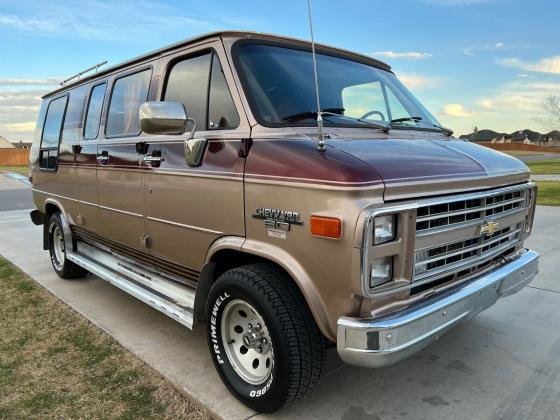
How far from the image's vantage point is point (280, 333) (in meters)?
2.73

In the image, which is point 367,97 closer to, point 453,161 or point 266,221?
point 453,161

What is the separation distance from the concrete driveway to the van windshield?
1.78 meters

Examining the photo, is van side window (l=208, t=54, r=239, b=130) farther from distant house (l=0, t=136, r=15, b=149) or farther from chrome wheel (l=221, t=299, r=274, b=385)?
distant house (l=0, t=136, r=15, b=149)

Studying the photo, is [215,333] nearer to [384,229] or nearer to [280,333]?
[280,333]

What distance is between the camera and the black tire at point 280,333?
2746 mm

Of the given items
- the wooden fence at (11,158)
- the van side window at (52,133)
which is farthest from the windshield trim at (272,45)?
the wooden fence at (11,158)

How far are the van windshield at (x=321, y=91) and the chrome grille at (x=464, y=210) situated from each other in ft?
3.07

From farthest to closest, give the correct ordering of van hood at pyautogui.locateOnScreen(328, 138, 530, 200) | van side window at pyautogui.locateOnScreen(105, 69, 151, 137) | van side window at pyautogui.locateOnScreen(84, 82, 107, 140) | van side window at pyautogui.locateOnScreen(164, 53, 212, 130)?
van side window at pyautogui.locateOnScreen(84, 82, 107, 140)
van side window at pyautogui.locateOnScreen(105, 69, 151, 137)
van side window at pyautogui.locateOnScreen(164, 53, 212, 130)
van hood at pyautogui.locateOnScreen(328, 138, 530, 200)

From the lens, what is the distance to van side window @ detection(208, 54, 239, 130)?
3.27 meters

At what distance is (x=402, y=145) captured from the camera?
3150mm

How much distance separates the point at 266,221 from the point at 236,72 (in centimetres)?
108

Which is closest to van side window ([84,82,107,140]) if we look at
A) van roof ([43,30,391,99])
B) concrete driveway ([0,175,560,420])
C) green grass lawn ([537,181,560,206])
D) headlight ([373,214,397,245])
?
van roof ([43,30,391,99])

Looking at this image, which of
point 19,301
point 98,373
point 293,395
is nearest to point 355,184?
point 293,395

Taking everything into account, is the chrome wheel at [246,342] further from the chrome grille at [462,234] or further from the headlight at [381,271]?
the chrome grille at [462,234]
